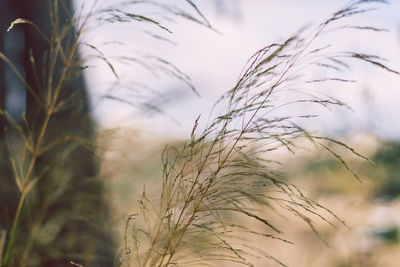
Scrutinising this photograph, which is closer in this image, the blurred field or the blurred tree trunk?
the blurred field

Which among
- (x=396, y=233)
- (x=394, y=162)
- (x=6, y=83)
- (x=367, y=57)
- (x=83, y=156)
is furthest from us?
(x=396, y=233)

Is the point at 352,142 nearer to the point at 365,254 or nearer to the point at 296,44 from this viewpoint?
the point at 365,254

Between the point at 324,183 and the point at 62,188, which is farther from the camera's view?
the point at 324,183

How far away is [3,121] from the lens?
219 centimetres

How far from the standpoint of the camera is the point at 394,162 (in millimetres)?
3297

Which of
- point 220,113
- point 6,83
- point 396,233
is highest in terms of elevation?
point 396,233

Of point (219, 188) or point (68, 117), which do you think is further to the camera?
point (68, 117)

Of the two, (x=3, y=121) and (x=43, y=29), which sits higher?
(x=43, y=29)

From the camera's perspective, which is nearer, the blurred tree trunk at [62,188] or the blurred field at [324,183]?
the blurred field at [324,183]

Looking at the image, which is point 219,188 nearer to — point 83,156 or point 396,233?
point 83,156

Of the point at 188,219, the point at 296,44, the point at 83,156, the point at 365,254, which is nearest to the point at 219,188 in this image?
the point at 188,219

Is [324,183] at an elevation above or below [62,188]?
above

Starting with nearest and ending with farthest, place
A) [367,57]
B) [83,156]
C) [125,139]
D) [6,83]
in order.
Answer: [367,57]
[125,139]
[83,156]
[6,83]

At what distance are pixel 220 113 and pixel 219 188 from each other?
14 centimetres
